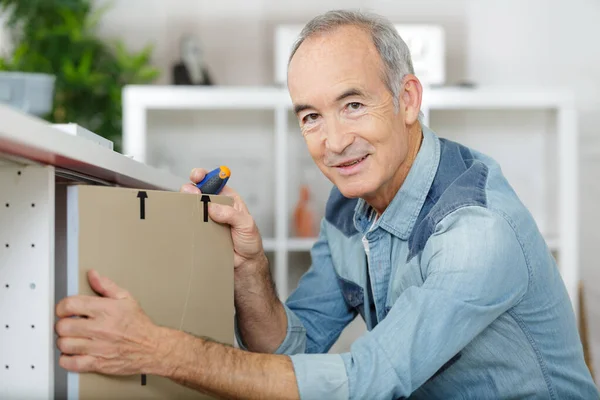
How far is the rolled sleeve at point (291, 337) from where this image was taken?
54.0 inches

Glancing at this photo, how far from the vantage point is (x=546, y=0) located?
10.5 feet

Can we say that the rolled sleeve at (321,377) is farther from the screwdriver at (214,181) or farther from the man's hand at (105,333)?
the screwdriver at (214,181)

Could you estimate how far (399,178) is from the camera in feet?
4.33

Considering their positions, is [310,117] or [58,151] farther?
[310,117]

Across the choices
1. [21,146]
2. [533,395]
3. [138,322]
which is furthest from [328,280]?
[21,146]

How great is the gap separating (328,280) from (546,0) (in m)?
2.32

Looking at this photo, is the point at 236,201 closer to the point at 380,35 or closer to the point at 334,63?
the point at 334,63

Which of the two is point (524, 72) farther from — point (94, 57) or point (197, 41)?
point (94, 57)

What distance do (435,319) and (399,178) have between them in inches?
16.5

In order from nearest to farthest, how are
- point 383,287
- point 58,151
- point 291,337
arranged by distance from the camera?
1. point 58,151
2. point 383,287
3. point 291,337

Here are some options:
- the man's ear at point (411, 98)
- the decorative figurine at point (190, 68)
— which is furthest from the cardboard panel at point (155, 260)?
the decorative figurine at point (190, 68)

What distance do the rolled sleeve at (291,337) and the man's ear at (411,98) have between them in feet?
1.53

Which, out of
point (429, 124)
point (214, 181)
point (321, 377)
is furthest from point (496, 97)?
point (321, 377)

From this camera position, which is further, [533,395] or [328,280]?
[328,280]
